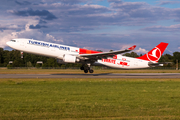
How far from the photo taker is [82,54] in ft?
133

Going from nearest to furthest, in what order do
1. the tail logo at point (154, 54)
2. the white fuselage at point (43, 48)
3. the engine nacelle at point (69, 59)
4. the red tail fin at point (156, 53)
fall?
1. the engine nacelle at point (69, 59)
2. the white fuselage at point (43, 48)
3. the red tail fin at point (156, 53)
4. the tail logo at point (154, 54)

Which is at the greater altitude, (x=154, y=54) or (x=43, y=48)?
(x=43, y=48)

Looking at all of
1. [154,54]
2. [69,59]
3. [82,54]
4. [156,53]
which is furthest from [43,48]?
[156,53]

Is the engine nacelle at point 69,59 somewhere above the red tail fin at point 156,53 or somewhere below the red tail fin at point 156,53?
below

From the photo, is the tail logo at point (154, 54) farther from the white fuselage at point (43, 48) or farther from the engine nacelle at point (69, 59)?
the engine nacelle at point (69, 59)

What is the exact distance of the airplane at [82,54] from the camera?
1473 inches

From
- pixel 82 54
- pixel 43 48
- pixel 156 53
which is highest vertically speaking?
pixel 43 48

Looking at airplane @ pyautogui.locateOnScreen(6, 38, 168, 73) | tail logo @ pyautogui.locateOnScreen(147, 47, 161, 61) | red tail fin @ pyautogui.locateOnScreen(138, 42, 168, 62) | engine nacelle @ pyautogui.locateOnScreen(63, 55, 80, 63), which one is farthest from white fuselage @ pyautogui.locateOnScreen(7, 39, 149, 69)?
tail logo @ pyautogui.locateOnScreen(147, 47, 161, 61)

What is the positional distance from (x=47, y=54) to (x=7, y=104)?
2738 centimetres

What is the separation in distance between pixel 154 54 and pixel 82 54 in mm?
15950

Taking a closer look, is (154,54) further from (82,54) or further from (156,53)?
(82,54)

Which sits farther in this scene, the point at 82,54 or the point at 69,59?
the point at 82,54

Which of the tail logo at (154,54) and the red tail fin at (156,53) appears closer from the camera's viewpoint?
the red tail fin at (156,53)

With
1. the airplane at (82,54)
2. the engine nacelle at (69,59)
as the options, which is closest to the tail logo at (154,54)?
the airplane at (82,54)
